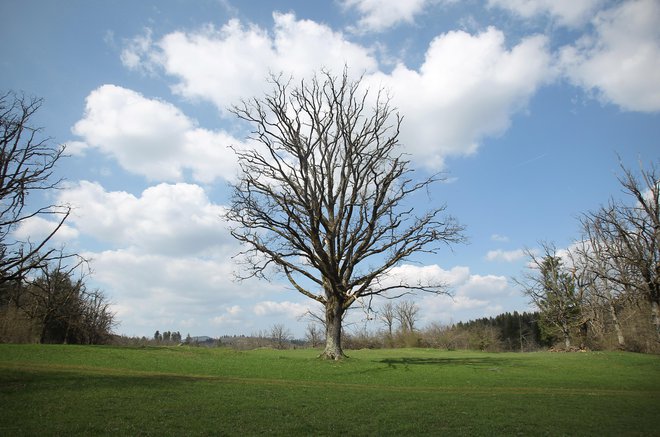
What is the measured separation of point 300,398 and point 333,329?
513 inches

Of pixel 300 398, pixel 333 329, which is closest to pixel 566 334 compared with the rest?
pixel 333 329

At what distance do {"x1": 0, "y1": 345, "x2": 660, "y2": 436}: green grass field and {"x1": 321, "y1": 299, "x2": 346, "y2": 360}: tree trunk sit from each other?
65.0 inches

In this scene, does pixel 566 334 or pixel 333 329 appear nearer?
pixel 333 329

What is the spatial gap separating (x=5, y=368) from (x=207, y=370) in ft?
28.8

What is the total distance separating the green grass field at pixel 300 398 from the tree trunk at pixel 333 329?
1651mm

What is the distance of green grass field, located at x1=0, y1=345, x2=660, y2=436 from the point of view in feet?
34.0

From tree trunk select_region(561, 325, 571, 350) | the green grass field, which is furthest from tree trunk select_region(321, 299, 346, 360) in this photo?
tree trunk select_region(561, 325, 571, 350)

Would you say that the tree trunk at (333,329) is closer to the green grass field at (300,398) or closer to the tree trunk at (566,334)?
the green grass field at (300,398)

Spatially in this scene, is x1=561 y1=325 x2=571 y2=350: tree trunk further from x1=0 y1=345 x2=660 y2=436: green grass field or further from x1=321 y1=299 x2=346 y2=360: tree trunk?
x1=321 y1=299 x2=346 y2=360: tree trunk

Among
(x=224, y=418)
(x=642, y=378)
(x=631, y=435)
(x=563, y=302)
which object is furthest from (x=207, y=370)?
(x=563, y=302)

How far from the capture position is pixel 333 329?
2783cm

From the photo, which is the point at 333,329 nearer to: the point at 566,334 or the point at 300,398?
the point at 300,398

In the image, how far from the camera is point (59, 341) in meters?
46.6

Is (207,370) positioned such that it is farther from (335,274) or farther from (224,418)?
(224,418)
